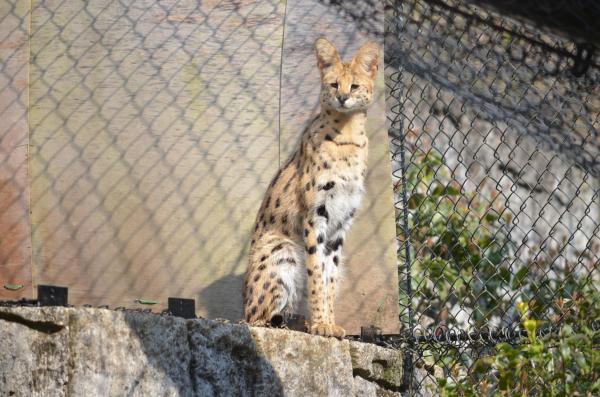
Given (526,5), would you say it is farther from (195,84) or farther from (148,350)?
(195,84)

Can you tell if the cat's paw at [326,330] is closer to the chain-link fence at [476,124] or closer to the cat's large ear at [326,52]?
the chain-link fence at [476,124]

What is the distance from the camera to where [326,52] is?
577 centimetres

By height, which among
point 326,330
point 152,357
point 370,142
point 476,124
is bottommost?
point 152,357

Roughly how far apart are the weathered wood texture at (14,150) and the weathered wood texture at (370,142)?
1.69m

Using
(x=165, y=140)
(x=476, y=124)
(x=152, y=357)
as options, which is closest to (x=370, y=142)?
(x=165, y=140)

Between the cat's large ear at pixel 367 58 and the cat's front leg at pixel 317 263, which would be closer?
the cat's front leg at pixel 317 263

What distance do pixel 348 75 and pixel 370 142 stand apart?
0.55m

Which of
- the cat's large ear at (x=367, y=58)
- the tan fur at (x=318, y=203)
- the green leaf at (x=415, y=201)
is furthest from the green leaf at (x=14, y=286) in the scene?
the green leaf at (x=415, y=201)

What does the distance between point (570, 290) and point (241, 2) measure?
Result: 3.34 metres

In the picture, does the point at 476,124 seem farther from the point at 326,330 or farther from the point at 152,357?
the point at 152,357

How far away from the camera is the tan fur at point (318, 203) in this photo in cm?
550

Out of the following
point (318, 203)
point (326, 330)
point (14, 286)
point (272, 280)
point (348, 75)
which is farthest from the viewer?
point (14, 286)

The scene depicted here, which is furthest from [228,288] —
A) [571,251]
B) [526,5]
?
[526,5]

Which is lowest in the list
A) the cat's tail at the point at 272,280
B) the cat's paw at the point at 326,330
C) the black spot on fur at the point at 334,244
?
the cat's paw at the point at 326,330
